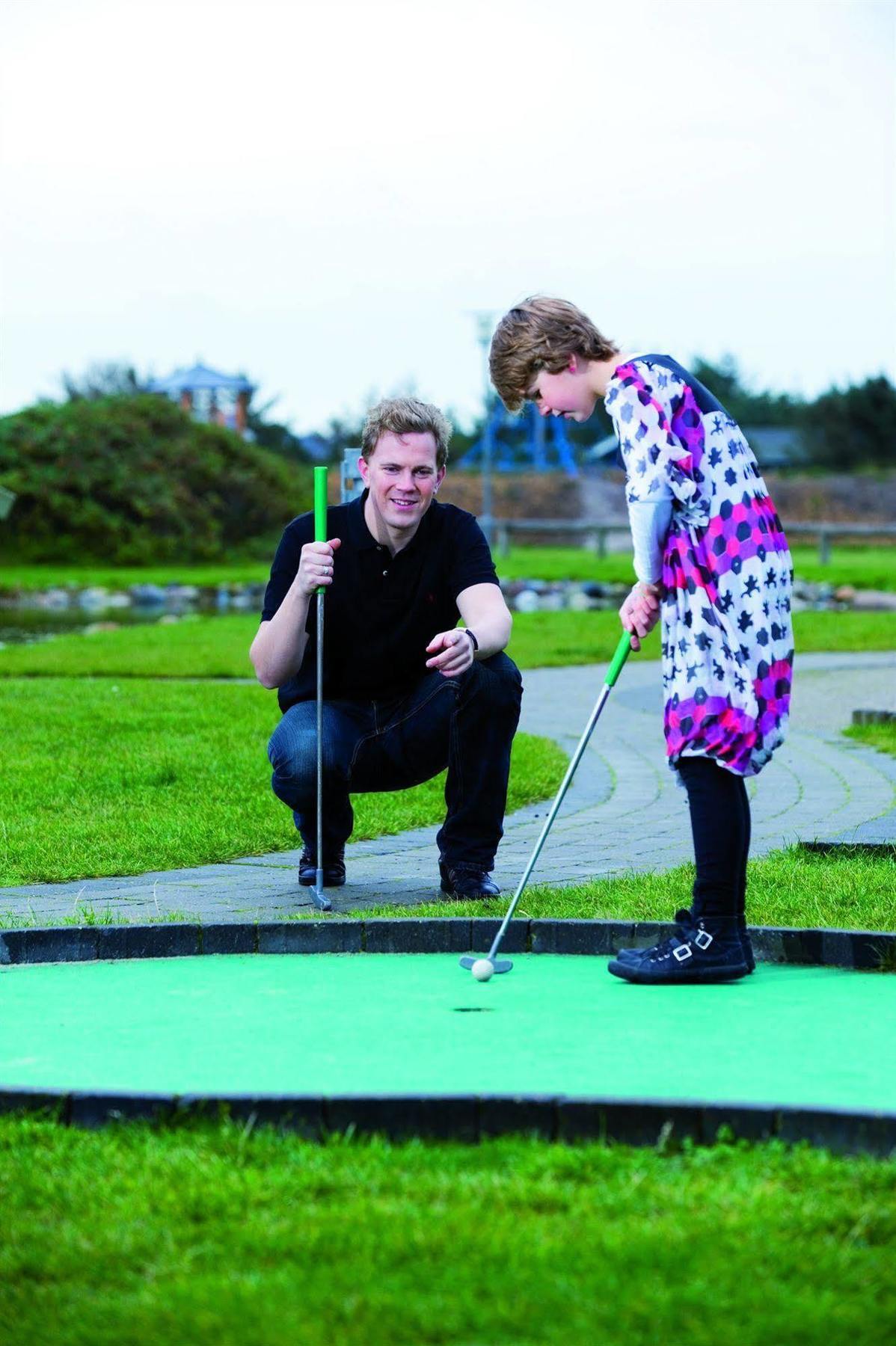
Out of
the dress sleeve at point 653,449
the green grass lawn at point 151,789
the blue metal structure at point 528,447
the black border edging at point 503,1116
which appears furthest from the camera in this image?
the blue metal structure at point 528,447

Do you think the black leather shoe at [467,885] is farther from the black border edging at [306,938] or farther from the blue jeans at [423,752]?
the black border edging at [306,938]

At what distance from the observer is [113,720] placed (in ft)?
30.0

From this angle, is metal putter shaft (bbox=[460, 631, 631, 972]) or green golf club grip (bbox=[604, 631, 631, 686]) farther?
green golf club grip (bbox=[604, 631, 631, 686])

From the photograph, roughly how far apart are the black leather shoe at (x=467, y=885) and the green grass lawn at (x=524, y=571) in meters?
21.4

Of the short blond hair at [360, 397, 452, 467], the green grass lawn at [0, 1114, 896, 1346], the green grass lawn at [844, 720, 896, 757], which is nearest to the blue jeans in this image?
the short blond hair at [360, 397, 452, 467]

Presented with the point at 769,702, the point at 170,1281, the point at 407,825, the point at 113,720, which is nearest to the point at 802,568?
the point at 113,720

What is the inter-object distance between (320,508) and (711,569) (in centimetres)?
165

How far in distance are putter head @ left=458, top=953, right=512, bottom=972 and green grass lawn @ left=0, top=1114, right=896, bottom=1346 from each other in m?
1.19

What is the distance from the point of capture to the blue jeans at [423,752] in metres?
5.26

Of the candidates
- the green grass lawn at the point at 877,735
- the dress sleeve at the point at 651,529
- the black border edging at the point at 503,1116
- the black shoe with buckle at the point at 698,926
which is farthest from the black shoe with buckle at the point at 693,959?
the green grass lawn at the point at 877,735

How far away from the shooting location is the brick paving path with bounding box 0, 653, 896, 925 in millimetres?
5297

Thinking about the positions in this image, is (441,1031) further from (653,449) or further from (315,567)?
(315,567)

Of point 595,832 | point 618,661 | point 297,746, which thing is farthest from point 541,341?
point 595,832

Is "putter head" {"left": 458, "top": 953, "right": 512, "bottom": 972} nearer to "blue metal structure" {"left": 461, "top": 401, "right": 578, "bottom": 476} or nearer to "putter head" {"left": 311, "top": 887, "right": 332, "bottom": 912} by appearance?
"putter head" {"left": 311, "top": 887, "right": 332, "bottom": 912}
